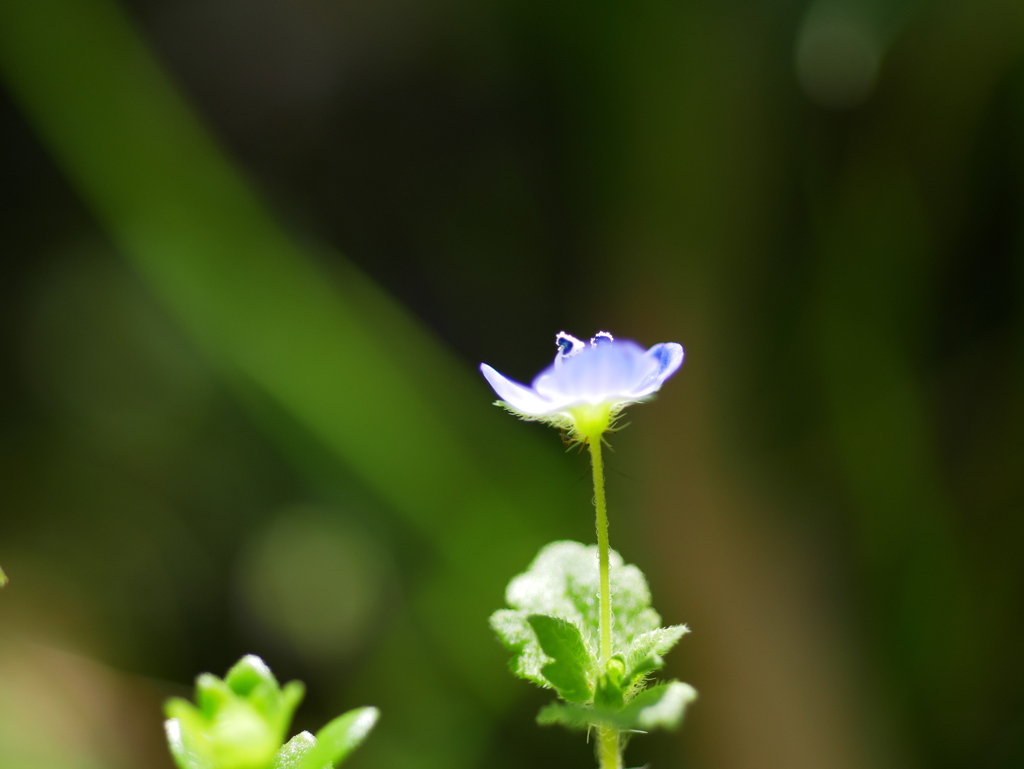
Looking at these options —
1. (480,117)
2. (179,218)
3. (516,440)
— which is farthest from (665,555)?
(179,218)

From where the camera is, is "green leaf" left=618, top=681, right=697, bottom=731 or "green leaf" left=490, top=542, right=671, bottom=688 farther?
"green leaf" left=490, top=542, right=671, bottom=688

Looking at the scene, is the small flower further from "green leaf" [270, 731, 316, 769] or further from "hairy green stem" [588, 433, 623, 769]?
"green leaf" [270, 731, 316, 769]

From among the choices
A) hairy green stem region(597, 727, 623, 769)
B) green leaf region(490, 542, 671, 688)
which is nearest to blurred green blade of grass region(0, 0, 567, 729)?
green leaf region(490, 542, 671, 688)

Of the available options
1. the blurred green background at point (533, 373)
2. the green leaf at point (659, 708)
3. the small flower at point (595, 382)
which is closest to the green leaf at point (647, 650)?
the green leaf at point (659, 708)

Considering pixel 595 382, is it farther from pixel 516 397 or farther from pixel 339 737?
pixel 339 737

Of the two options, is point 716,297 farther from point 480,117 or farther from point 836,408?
point 480,117
